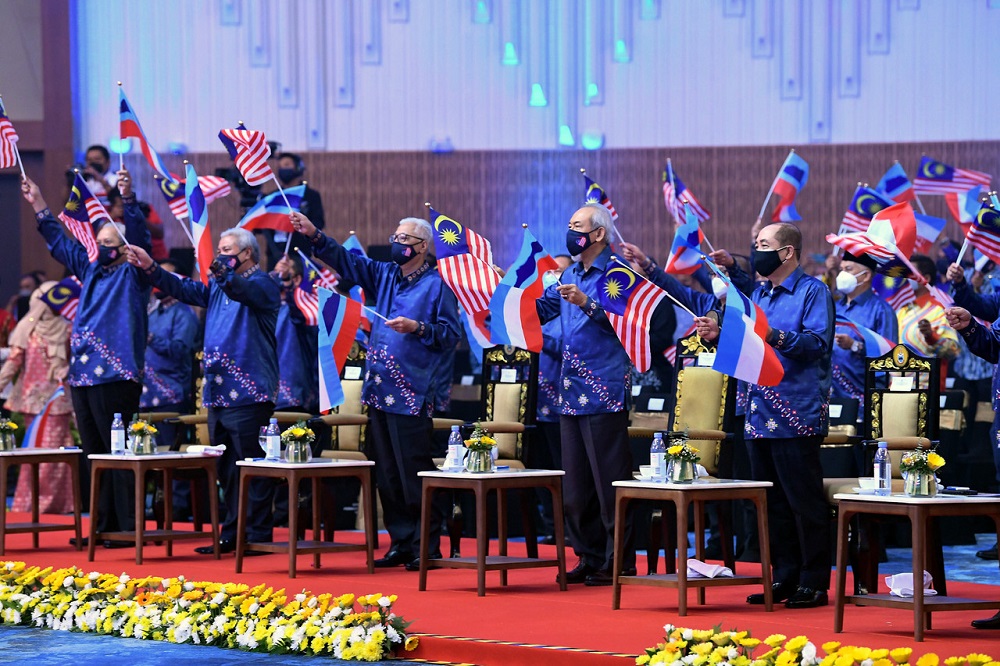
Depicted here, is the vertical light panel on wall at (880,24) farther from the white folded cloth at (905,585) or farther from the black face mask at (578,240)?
the white folded cloth at (905,585)

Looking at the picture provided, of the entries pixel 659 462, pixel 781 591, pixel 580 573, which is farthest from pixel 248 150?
pixel 781 591

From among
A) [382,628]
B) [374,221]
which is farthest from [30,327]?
[382,628]

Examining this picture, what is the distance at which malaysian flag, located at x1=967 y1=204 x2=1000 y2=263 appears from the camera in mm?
5914

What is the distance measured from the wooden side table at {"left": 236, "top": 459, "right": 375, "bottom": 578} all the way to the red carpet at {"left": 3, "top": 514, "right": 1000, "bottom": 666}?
0.11 m

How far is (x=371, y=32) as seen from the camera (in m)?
13.2

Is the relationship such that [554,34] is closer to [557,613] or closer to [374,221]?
[374,221]

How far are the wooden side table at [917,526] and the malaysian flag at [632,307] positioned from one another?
1.36 meters

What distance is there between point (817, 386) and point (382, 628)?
1.80 metres

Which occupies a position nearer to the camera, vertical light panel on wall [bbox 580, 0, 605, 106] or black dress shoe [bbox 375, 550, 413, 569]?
black dress shoe [bbox 375, 550, 413, 569]

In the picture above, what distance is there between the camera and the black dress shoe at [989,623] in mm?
5109

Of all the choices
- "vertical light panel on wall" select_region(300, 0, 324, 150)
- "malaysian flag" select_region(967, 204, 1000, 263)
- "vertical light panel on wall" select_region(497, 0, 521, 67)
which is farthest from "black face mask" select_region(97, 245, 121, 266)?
"vertical light panel on wall" select_region(497, 0, 521, 67)

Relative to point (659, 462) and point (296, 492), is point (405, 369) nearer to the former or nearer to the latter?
point (296, 492)

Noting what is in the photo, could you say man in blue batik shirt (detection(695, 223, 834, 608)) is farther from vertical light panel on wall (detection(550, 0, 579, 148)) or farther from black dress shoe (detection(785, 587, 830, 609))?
vertical light panel on wall (detection(550, 0, 579, 148))

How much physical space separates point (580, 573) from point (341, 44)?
25.3 feet
